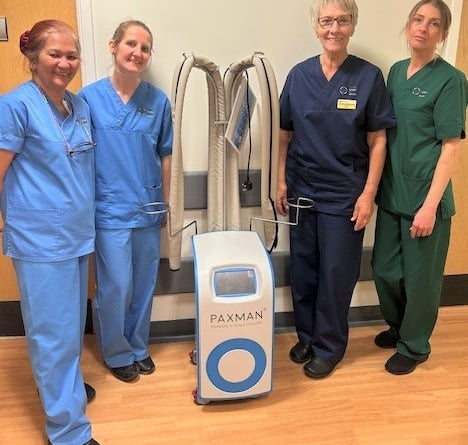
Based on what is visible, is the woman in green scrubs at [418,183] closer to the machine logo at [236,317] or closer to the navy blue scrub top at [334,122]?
the navy blue scrub top at [334,122]

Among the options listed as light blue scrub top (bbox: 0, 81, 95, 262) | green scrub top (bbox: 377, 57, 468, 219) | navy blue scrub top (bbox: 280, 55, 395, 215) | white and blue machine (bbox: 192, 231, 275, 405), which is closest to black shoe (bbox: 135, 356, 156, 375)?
white and blue machine (bbox: 192, 231, 275, 405)

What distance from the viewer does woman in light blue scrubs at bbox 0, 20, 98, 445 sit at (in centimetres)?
156

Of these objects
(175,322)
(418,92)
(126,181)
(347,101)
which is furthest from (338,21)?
(175,322)

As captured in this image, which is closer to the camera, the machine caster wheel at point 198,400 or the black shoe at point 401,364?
the machine caster wheel at point 198,400

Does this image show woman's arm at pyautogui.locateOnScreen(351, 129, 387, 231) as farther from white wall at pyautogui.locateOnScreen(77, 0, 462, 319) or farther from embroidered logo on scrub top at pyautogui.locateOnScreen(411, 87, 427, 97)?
white wall at pyautogui.locateOnScreen(77, 0, 462, 319)

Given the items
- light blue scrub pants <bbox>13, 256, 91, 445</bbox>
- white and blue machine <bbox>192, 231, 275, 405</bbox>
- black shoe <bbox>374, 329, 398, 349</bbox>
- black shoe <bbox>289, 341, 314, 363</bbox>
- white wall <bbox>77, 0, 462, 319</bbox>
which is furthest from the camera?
black shoe <bbox>374, 329, 398, 349</bbox>

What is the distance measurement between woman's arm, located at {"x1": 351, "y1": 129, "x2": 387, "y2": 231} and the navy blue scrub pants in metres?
0.06

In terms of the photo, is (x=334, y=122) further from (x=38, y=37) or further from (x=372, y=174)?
(x=38, y=37)

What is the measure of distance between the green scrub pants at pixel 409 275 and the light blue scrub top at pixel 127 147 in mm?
936

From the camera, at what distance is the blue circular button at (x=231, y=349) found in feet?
6.23

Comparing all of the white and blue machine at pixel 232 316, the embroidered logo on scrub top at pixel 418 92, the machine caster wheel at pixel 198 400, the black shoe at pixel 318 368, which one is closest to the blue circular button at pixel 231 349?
the white and blue machine at pixel 232 316

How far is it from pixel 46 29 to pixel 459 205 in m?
1.95

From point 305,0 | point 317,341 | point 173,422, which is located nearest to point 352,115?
point 305,0

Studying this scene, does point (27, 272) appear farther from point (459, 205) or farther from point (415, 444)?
point (459, 205)
